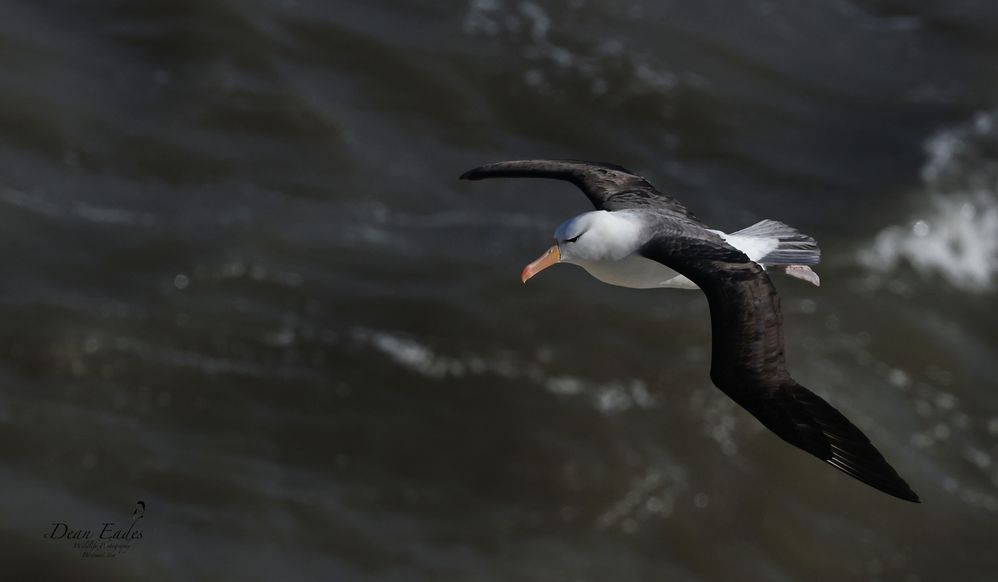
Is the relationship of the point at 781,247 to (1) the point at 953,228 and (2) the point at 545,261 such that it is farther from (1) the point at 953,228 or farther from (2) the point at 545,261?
(1) the point at 953,228

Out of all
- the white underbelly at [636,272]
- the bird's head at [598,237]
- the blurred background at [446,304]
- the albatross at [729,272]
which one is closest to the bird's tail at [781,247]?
the albatross at [729,272]

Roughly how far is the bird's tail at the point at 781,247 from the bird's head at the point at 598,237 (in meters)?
0.75

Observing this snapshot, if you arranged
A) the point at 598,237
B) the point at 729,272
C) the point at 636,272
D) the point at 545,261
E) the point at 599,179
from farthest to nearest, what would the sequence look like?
the point at 599,179 → the point at 545,261 → the point at 636,272 → the point at 598,237 → the point at 729,272

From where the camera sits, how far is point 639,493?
15.0 m

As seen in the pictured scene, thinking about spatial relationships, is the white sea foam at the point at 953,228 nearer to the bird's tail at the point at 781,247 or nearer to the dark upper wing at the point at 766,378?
the bird's tail at the point at 781,247

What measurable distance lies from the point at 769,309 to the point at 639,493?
7.96m

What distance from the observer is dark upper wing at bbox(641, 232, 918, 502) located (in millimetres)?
6938

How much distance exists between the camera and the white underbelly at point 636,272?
853cm

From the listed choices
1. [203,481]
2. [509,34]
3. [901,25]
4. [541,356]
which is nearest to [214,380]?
[203,481]

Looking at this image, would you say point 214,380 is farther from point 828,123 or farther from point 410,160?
point 828,123

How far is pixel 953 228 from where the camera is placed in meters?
19.0

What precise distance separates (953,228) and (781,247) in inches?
441

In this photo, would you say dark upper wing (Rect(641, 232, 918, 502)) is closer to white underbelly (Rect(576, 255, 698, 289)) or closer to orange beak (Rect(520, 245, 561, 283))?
white underbelly (Rect(576, 255, 698, 289))

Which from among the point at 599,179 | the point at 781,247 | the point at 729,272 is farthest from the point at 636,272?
the point at 599,179
